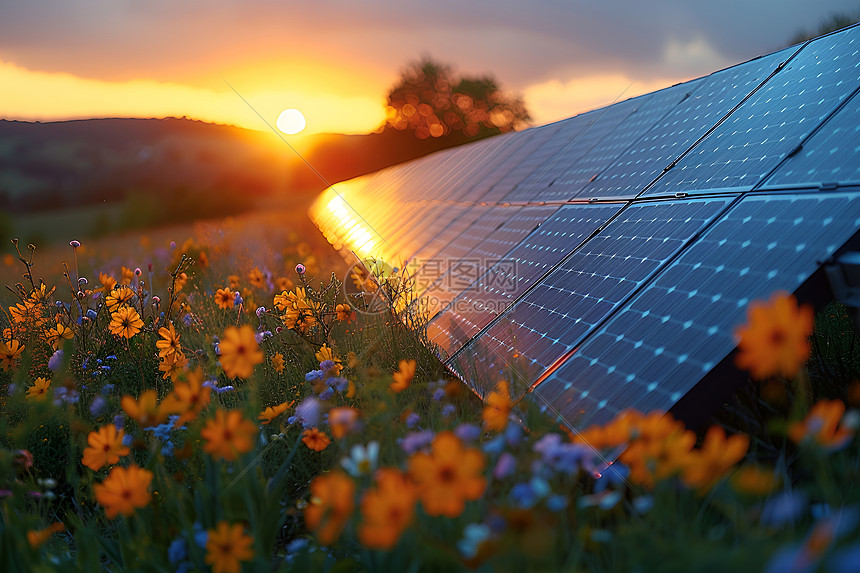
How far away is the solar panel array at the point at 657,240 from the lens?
7.11 feet

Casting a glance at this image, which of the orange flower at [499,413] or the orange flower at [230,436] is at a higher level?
the orange flower at [230,436]

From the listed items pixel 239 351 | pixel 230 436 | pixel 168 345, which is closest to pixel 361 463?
pixel 230 436

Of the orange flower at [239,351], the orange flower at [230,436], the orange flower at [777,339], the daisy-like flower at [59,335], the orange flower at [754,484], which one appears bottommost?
Result: the orange flower at [754,484]

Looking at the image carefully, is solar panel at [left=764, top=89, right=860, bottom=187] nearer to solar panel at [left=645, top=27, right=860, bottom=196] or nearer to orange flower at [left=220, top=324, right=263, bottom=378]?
Result: solar panel at [left=645, top=27, right=860, bottom=196]

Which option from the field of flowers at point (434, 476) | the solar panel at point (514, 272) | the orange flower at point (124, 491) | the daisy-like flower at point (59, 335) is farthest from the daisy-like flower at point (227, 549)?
the daisy-like flower at point (59, 335)

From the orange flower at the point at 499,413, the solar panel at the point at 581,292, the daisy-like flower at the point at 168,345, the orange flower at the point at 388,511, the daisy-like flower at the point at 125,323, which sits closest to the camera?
the orange flower at the point at 388,511

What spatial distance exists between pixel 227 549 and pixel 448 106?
166 feet

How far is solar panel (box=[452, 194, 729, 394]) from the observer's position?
2.71 meters

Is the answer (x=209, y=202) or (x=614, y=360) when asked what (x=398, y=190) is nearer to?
(x=614, y=360)

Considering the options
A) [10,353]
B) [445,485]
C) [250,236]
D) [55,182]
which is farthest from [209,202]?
[445,485]

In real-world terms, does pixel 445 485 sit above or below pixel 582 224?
above

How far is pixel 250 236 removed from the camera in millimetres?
12172

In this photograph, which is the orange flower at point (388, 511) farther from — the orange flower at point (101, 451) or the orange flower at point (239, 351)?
the orange flower at point (101, 451)

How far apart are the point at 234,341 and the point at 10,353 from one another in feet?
9.26
